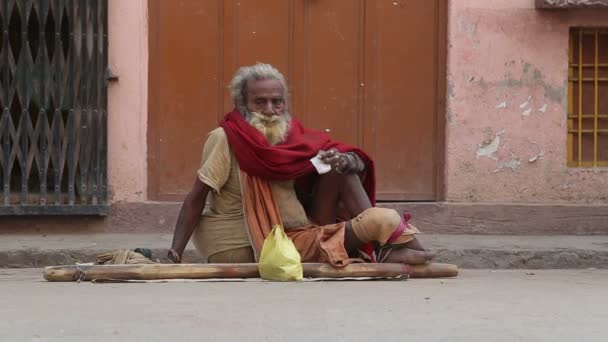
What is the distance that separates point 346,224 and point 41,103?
3.22 metres

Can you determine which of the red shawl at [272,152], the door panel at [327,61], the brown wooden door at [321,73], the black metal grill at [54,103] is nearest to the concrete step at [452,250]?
the black metal grill at [54,103]

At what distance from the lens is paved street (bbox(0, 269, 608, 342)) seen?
4.67 metres

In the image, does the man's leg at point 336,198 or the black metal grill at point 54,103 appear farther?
the black metal grill at point 54,103

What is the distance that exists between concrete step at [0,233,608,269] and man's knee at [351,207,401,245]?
6.35ft

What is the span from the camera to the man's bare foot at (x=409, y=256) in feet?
20.7

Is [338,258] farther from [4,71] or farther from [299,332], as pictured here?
[4,71]

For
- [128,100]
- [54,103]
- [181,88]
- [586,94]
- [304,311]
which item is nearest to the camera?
[304,311]

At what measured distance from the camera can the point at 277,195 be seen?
640cm

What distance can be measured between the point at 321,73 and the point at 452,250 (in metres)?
1.78

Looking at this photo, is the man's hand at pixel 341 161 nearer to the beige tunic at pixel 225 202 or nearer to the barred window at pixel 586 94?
the beige tunic at pixel 225 202

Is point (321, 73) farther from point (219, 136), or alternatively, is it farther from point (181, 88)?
point (219, 136)

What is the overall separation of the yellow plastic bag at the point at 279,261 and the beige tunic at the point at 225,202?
0.22 m

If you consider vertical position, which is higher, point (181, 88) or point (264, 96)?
point (181, 88)

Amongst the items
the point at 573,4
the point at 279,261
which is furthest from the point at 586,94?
the point at 279,261
